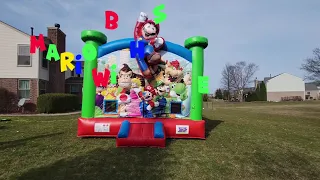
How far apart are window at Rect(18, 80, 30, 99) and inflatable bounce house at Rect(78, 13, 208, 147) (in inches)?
488

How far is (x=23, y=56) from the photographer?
1759 cm

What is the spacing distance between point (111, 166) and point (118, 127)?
2.52 metres

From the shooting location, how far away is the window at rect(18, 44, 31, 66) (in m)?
17.5

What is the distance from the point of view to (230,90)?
59719 millimetres

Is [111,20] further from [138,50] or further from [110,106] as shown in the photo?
[110,106]

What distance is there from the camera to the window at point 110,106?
782 centimetres

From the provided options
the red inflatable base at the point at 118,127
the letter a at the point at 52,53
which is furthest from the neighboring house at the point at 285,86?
the letter a at the point at 52,53

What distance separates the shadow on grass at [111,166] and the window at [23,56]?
1456 centimetres

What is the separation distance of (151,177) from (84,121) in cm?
370

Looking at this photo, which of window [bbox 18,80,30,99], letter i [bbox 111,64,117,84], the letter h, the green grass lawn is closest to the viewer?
the green grass lawn

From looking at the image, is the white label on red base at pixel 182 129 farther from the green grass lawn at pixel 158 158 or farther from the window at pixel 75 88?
the window at pixel 75 88

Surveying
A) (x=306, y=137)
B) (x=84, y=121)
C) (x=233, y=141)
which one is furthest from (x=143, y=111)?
(x=306, y=137)

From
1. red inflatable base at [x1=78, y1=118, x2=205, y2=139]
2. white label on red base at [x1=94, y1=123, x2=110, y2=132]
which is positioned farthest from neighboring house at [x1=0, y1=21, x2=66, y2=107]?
white label on red base at [x1=94, y1=123, x2=110, y2=132]

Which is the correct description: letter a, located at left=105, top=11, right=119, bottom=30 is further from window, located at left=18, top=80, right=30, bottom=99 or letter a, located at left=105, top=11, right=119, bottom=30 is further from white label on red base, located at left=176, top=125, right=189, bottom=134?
window, located at left=18, top=80, right=30, bottom=99
